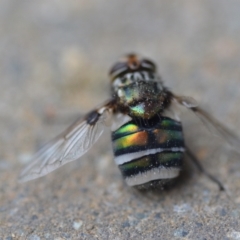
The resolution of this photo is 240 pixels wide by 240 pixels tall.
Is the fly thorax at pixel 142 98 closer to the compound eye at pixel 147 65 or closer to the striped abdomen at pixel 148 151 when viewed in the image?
the striped abdomen at pixel 148 151

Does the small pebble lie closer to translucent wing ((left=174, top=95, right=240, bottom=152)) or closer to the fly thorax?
the fly thorax

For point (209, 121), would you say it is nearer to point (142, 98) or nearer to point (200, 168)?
point (200, 168)

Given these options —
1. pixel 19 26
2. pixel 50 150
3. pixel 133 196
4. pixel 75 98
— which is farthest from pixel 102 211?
pixel 19 26

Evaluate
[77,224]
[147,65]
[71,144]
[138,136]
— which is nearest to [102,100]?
[147,65]

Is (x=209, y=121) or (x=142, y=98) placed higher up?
(x=142, y=98)

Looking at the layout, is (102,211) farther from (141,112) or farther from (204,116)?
(204,116)

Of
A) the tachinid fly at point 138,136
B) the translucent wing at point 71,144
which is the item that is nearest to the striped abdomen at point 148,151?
the tachinid fly at point 138,136
